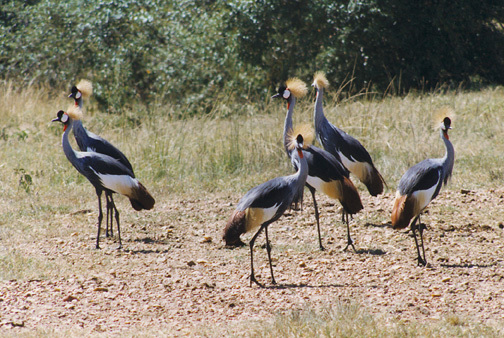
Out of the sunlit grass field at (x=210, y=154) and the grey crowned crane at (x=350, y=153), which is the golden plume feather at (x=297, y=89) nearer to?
the grey crowned crane at (x=350, y=153)

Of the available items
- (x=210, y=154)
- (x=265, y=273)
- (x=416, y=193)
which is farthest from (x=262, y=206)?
(x=210, y=154)

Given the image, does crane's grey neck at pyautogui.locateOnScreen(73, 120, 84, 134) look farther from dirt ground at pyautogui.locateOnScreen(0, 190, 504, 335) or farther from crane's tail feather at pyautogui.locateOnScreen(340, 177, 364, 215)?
crane's tail feather at pyautogui.locateOnScreen(340, 177, 364, 215)

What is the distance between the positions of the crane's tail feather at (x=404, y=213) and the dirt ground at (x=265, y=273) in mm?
362

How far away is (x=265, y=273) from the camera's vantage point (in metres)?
5.54

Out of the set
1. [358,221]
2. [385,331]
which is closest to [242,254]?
[358,221]

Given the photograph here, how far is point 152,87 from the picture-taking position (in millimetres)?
15109

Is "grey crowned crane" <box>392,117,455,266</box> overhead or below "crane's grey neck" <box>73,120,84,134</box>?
below

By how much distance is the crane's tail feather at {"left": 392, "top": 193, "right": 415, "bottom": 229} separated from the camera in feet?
18.0

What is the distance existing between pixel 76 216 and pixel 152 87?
799cm

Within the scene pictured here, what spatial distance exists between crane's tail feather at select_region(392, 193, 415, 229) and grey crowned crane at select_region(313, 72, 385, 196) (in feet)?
4.54

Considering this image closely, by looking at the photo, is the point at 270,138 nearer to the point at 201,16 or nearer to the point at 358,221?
the point at 358,221

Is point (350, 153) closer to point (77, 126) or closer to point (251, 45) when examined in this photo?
point (77, 126)

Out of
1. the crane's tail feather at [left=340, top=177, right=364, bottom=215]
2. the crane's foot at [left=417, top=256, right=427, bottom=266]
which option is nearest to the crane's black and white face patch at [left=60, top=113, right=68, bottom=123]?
the crane's tail feather at [left=340, top=177, right=364, bottom=215]

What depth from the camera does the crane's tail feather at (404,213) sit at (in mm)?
5477
